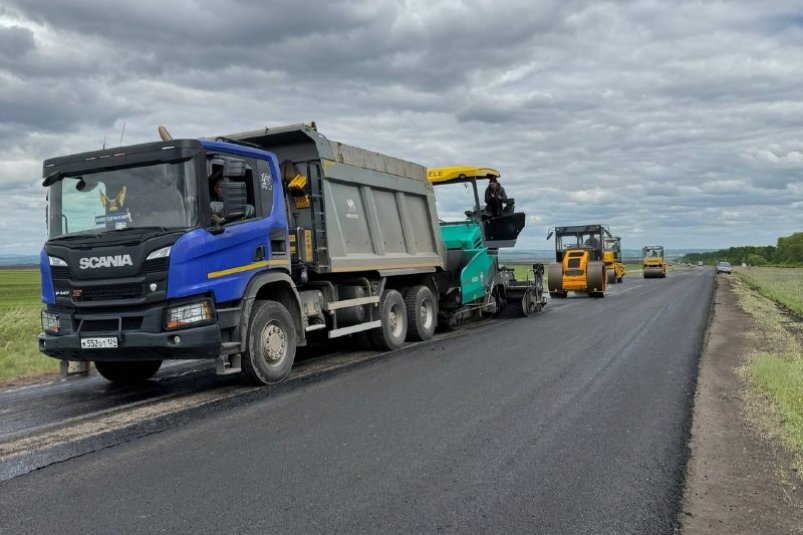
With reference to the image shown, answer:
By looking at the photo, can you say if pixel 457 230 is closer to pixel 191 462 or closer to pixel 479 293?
pixel 479 293

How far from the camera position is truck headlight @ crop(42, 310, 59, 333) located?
7.15m

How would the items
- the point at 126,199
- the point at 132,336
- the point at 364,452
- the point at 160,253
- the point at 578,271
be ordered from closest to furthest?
1. the point at 364,452
2. the point at 160,253
3. the point at 132,336
4. the point at 126,199
5. the point at 578,271

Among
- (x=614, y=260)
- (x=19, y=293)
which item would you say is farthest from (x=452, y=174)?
(x=19, y=293)

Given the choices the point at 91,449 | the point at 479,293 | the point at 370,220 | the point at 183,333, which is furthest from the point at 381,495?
the point at 479,293

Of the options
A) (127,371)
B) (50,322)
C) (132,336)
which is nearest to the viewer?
(132,336)

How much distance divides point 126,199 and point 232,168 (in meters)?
1.17

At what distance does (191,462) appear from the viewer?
4.81 meters

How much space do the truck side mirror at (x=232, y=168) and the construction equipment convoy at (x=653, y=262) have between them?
153ft

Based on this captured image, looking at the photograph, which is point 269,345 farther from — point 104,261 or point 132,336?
point 104,261

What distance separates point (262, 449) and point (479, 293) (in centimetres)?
946

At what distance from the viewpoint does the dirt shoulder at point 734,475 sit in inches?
146

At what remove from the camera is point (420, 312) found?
11922 mm

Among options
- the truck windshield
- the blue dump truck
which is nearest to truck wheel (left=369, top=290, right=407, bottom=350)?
the blue dump truck

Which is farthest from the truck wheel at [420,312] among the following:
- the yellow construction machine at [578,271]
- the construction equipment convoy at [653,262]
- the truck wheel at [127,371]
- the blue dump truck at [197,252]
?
the construction equipment convoy at [653,262]
